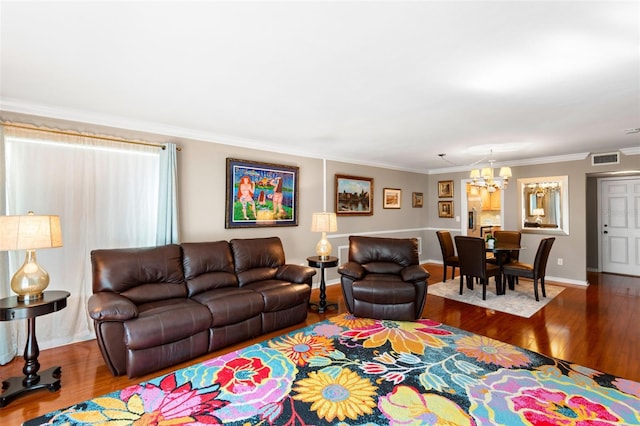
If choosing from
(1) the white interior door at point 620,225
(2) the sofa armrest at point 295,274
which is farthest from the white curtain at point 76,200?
(1) the white interior door at point 620,225

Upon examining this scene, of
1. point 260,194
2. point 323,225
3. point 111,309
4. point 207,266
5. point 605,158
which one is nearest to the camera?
point 111,309

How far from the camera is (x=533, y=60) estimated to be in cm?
212

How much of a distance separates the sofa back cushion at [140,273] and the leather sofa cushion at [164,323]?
0.17m

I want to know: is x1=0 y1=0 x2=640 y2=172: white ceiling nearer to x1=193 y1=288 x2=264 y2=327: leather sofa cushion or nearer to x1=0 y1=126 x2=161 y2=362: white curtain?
x1=0 y1=126 x2=161 y2=362: white curtain

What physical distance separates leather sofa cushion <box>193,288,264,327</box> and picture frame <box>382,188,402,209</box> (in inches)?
165

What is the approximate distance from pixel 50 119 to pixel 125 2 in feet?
7.76

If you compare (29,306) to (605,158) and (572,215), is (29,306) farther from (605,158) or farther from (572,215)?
(605,158)

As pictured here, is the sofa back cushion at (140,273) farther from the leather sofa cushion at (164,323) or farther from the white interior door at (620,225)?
the white interior door at (620,225)

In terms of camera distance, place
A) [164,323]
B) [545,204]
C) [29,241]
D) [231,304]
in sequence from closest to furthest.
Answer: [29,241] → [164,323] → [231,304] → [545,204]

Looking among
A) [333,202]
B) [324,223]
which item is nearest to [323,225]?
[324,223]

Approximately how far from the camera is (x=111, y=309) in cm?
248

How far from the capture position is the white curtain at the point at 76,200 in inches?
116

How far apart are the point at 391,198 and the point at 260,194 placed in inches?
133

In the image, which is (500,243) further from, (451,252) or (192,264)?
(192,264)
